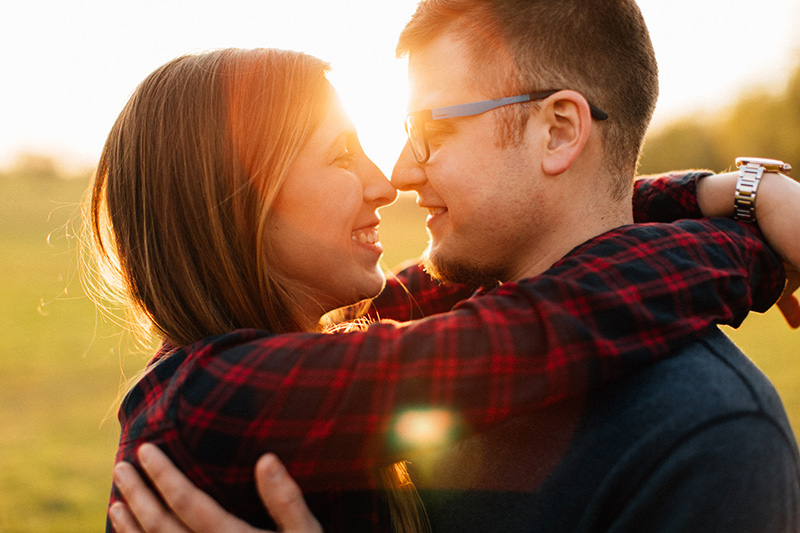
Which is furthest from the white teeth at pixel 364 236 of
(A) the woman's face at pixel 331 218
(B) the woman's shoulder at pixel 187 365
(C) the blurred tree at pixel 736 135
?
(C) the blurred tree at pixel 736 135

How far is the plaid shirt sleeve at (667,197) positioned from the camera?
2539mm

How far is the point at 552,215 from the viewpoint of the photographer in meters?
2.42

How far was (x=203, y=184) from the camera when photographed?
213 cm

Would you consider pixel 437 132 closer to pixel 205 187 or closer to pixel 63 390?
pixel 205 187

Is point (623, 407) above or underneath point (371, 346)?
underneath

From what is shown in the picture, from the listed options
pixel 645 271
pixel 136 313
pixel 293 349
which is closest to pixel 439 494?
pixel 293 349

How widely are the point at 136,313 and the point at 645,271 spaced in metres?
1.79

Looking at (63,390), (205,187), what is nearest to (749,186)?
(205,187)

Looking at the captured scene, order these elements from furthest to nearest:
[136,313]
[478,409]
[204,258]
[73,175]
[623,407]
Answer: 1. [73,175]
2. [136,313]
3. [204,258]
4. [623,407]
5. [478,409]

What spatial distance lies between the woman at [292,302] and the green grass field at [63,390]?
57 centimetres

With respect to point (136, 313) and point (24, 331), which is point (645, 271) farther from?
point (24, 331)

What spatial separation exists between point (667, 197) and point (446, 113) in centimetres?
101

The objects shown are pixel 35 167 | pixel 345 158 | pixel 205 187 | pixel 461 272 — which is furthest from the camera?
pixel 35 167

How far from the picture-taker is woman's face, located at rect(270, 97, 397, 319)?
2338 mm
